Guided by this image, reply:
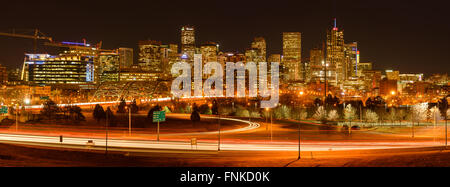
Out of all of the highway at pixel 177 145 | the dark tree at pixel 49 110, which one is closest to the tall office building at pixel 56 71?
the dark tree at pixel 49 110

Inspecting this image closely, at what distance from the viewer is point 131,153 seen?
29.8m

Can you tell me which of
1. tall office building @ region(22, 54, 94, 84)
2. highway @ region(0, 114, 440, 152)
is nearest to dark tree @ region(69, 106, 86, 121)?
highway @ region(0, 114, 440, 152)

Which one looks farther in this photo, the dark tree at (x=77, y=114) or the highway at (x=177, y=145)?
the dark tree at (x=77, y=114)

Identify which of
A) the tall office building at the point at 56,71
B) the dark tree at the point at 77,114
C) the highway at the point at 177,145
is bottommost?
the highway at the point at 177,145

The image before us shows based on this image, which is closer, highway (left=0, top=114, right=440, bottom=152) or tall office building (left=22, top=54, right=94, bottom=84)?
highway (left=0, top=114, right=440, bottom=152)

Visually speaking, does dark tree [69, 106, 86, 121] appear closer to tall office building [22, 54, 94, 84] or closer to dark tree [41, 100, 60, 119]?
dark tree [41, 100, 60, 119]

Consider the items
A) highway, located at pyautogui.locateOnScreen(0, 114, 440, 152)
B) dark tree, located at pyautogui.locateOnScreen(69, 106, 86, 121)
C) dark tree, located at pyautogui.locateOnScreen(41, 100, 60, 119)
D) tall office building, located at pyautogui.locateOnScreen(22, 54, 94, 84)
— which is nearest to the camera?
highway, located at pyautogui.locateOnScreen(0, 114, 440, 152)

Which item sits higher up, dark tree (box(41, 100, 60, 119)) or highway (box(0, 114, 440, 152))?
dark tree (box(41, 100, 60, 119))

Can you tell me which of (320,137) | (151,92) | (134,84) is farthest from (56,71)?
(320,137)

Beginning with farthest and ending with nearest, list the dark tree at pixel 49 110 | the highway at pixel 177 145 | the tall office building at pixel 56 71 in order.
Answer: the tall office building at pixel 56 71 < the dark tree at pixel 49 110 < the highway at pixel 177 145

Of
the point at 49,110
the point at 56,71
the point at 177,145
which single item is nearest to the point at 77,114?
the point at 49,110

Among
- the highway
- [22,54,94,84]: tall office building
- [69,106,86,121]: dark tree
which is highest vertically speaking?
[22,54,94,84]: tall office building

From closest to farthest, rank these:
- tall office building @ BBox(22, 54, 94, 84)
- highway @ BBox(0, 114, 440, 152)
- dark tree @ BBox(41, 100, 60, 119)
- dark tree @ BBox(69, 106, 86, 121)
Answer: highway @ BBox(0, 114, 440, 152) → dark tree @ BBox(69, 106, 86, 121) → dark tree @ BBox(41, 100, 60, 119) → tall office building @ BBox(22, 54, 94, 84)

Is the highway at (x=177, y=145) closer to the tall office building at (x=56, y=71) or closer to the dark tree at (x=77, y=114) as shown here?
the dark tree at (x=77, y=114)
